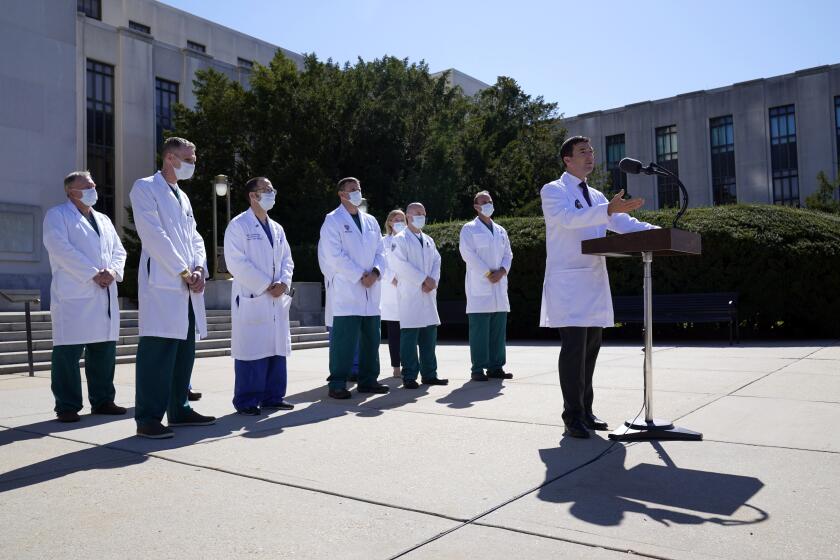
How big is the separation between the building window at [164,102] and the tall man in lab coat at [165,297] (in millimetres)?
33520

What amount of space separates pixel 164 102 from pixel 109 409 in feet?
112

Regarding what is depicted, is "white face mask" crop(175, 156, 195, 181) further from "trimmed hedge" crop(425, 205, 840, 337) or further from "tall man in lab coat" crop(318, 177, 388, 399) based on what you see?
"trimmed hedge" crop(425, 205, 840, 337)

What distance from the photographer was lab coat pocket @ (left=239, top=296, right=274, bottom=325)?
21.4 ft

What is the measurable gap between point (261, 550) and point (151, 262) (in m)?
3.17

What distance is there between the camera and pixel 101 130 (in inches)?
1344

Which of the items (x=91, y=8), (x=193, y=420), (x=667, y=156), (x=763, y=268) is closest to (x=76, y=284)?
(x=193, y=420)

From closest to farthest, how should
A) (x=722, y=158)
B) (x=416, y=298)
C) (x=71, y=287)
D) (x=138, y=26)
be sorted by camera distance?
1. (x=71, y=287)
2. (x=416, y=298)
3. (x=138, y=26)
4. (x=722, y=158)

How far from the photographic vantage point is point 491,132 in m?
34.2

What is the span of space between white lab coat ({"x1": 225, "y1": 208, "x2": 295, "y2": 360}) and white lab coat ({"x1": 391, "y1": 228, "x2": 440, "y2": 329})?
194 cm

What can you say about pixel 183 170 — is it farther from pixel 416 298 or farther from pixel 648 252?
pixel 648 252

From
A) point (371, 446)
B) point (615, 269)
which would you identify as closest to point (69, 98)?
point (615, 269)

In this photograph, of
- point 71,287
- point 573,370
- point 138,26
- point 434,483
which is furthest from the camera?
point 138,26

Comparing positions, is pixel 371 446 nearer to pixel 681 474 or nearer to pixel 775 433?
pixel 681 474

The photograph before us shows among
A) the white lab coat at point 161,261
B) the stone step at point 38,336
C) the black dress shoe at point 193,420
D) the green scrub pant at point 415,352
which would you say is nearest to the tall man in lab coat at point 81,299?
the black dress shoe at point 193,420
